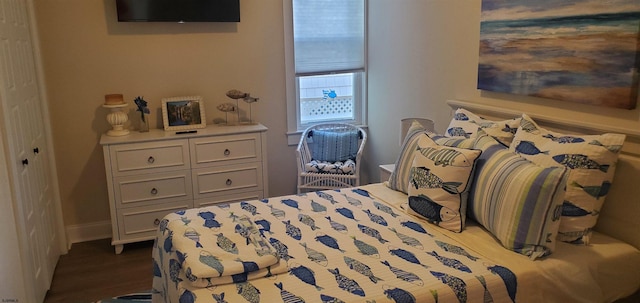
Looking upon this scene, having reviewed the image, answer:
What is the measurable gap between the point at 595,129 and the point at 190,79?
288 centimetres

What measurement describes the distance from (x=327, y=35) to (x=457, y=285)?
2.90m

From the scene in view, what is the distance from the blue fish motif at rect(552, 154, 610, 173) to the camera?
2.24 m

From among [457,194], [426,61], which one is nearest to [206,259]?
[457,194]

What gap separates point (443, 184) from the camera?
2.44m

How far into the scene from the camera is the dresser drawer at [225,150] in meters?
3.76

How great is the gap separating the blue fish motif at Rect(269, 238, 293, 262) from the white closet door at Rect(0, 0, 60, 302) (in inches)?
52.5

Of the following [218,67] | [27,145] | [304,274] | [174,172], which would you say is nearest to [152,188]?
[174,172]

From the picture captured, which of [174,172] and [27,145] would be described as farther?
[174,172]

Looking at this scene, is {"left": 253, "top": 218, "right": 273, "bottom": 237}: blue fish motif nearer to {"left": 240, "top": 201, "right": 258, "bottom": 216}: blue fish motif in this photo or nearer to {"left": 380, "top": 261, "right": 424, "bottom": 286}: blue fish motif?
{"left": 240, "top": 201, "right": 258, "bottom": 216}: blue fish motif

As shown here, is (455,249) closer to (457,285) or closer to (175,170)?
(457,285)

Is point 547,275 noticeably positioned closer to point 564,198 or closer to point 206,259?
point 564,198

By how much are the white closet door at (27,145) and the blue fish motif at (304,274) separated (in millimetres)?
1509

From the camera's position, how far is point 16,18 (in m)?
3.03

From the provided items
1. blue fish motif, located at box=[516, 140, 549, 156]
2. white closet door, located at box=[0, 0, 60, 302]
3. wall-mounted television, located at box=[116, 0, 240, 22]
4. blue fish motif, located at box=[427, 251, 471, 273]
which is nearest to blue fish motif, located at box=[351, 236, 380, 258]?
blue fish motif, located at box=[427, 251, 471, 273]
